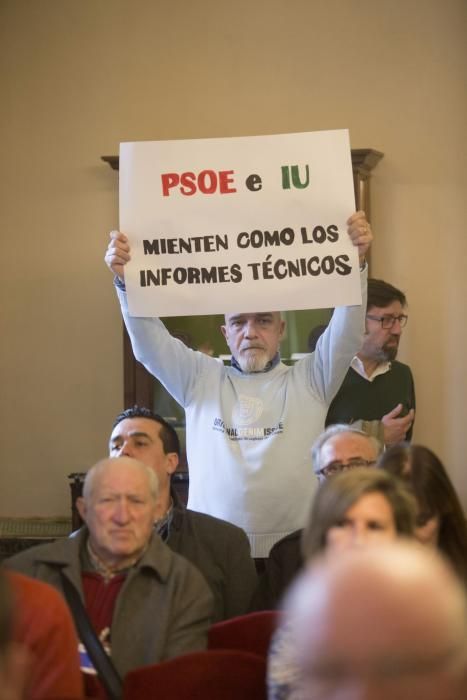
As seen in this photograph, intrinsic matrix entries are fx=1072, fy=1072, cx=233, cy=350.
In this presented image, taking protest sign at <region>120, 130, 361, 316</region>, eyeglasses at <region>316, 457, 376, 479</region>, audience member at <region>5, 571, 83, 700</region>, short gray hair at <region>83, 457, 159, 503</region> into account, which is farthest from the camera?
protest sign at <region>120, 130, 361, 316</region>

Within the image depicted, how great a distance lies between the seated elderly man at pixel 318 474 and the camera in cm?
288

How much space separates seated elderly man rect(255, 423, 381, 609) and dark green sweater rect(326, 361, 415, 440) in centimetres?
83

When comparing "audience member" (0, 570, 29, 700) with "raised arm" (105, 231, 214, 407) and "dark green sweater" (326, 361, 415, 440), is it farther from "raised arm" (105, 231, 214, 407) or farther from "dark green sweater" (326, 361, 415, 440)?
A: "dark green sweater" (326, 361, 415, 440)

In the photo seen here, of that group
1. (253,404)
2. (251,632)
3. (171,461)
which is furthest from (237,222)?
(251,632)

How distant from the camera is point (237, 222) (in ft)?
11.5

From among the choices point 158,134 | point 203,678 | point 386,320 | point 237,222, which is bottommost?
point 203,678

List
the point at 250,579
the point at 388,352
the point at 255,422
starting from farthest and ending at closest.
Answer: the point at 388,352 < the point at 255,422 < the point at 250,579

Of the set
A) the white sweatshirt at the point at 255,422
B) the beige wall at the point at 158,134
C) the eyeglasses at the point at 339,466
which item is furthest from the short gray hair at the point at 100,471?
the beige wall at the point at 158,134

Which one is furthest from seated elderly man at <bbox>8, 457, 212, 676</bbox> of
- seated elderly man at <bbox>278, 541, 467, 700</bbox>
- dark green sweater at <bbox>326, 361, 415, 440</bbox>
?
seated elderly man at <bbox>278, 541, 467, 700</bbox>

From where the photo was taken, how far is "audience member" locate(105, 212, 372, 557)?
11.1 ft

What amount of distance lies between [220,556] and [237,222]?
3.64 feet

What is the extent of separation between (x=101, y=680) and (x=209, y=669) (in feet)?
1.19

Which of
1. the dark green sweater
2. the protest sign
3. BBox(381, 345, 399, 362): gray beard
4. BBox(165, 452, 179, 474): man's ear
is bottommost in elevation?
BBox(165, 452, 179, 474): man's ear

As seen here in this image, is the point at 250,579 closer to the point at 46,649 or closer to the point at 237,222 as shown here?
the point at 46,649
